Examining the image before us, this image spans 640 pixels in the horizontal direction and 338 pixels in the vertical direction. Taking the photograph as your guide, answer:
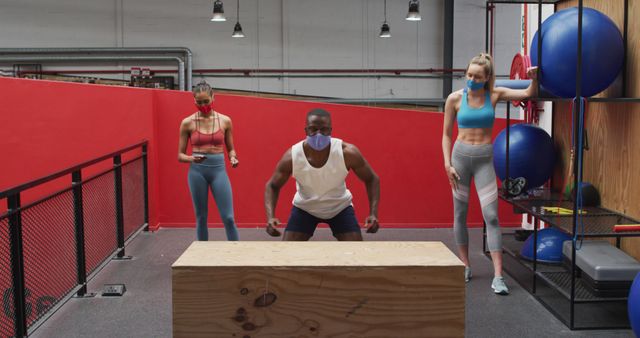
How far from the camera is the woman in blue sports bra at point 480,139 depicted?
4535 millimetres

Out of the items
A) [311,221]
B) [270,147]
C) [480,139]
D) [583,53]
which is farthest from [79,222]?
[583,53]

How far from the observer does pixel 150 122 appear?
21.7 feet

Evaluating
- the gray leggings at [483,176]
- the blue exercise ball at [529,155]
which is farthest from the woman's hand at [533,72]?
the blue exercise ball at [529,155]

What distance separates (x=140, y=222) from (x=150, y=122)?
99 cm

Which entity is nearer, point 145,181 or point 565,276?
point 565,276

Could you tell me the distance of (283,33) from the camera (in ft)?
47.5

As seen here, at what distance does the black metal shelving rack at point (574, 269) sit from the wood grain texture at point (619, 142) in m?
0.07

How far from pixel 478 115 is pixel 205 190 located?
6.77ft

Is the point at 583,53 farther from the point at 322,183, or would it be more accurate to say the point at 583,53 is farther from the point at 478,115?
the point at 322,183

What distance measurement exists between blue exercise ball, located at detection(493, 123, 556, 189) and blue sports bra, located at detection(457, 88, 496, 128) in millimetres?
530

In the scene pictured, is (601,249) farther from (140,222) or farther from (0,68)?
(0,68)

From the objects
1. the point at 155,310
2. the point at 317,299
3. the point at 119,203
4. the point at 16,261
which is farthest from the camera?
the point at 119,203

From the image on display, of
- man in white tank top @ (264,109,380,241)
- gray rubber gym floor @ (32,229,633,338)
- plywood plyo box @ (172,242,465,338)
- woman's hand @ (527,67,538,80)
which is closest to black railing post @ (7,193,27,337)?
gray rubber gym floor @ (32,229,633,338)

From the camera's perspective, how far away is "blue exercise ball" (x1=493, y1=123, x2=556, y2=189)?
5.01 metres
